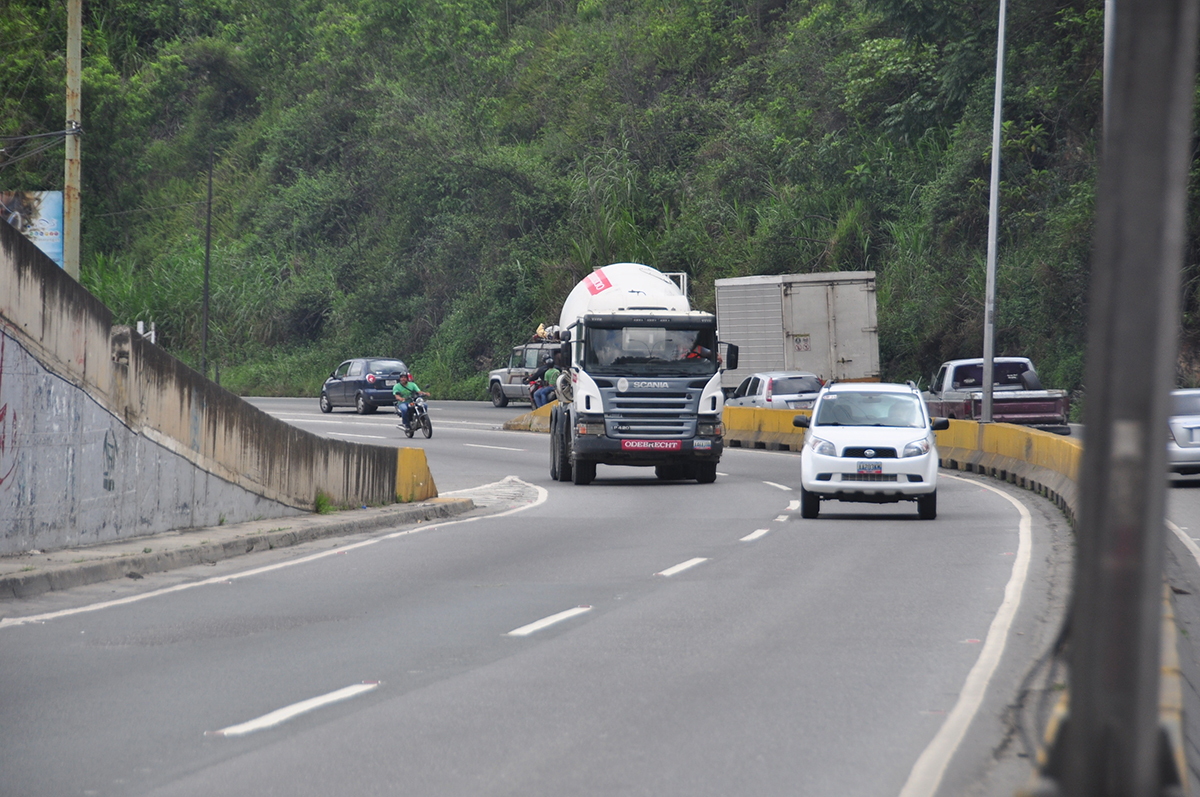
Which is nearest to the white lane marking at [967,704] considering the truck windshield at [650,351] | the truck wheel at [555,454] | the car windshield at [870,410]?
the car windshield at [870,410]

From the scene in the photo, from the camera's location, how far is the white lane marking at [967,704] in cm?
580

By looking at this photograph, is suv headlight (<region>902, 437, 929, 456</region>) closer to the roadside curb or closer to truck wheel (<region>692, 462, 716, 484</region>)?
the roadside curb

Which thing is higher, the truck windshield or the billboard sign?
the billboard sign

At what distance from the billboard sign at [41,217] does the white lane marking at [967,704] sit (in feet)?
68.7

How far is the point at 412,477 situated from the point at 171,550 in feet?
23.1

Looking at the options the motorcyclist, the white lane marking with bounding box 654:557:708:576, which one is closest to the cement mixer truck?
the white lane marking with bounding box 654:557:708:576

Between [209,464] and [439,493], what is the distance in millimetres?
7884

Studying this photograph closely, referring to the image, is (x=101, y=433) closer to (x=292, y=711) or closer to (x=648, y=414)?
(x=292, y=711)

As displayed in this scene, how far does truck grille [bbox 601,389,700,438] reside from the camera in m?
23.3

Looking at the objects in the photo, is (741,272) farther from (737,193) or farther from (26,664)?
(26,664)

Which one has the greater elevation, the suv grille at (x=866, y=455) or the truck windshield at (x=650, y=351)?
the truck windshield at (x=650, y=351)

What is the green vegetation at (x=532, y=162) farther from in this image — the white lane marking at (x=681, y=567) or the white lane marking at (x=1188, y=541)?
the white lane marking at (x=681, y=567)

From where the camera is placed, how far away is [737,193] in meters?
54.1

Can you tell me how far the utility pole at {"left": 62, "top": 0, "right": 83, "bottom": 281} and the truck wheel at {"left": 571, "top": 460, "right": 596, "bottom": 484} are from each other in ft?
28.3
